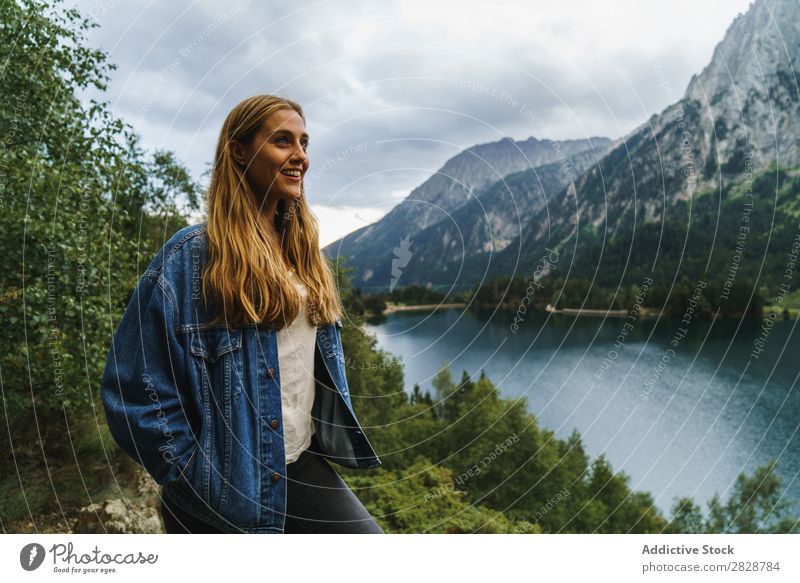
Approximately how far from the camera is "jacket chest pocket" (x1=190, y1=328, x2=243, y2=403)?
69.0 inches

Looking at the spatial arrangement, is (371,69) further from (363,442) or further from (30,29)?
(30,29)

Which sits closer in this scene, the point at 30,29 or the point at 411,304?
the point at 30,29

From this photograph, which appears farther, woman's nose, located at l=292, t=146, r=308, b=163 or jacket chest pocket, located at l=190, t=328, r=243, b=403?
woman's nose, located at l=292, t=146, r=308, b=163

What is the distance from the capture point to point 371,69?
13.1 ft

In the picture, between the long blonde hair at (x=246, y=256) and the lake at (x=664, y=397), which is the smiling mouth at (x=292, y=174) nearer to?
the long blonde hair at (x=246, y=256)

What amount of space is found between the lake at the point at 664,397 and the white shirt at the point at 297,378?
2468cm

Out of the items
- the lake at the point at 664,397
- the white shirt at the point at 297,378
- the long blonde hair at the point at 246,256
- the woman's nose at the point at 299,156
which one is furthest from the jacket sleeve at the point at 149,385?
the lake at the point at 664,397

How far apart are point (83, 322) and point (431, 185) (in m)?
3.82

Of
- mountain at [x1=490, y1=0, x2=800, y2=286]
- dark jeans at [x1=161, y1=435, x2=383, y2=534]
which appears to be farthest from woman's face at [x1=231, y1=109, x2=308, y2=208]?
mountain at [x1=490, y1=0, x2=800, y2=286]

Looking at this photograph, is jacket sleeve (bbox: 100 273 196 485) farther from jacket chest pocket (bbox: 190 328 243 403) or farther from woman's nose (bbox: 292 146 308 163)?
woman's nose (bbox: 292 146 308 163)

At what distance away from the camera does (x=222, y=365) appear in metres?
1.76

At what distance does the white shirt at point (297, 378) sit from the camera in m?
1.86

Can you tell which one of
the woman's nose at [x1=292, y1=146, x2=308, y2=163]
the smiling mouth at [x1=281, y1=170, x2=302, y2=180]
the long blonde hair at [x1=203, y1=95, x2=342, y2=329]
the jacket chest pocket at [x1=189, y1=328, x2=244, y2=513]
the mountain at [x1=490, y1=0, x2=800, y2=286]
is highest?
the mountain at [x1=490, y1=0, x2=800, y2=286]
